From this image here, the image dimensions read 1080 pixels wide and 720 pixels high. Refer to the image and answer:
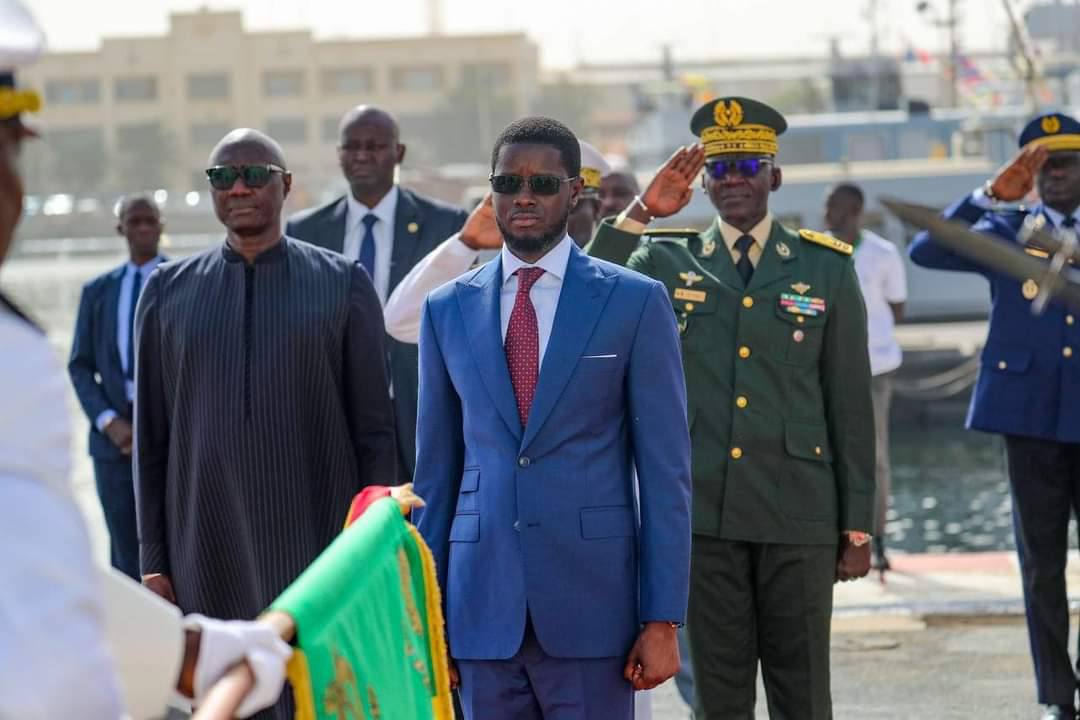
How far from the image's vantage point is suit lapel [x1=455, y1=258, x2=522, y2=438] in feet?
15.8

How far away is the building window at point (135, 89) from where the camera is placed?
128500 mm

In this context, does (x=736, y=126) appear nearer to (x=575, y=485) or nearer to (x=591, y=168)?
(x=591, y=168)

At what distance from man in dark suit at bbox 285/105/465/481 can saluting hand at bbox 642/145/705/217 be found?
1.93 meters

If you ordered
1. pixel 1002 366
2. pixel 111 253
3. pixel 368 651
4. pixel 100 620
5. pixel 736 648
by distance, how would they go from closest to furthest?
pixel 100 620
pixel 368 651
pixel 736 648
pixel 1002 366
pixel 111 253

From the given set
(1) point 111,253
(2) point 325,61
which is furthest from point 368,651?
(2) point 325,61

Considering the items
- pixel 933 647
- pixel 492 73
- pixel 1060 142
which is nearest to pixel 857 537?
pixel 1060 142

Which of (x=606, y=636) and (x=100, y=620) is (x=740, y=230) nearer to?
(x=606, y=636)

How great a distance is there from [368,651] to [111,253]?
3923 inches

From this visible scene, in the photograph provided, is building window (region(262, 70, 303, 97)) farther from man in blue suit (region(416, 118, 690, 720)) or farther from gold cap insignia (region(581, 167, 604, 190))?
man in blue suit (region(416, 118, 690, 720))

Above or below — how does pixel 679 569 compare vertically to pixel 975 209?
below

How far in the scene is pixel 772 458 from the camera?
6.18 meters

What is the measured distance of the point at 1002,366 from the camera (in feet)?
25.2

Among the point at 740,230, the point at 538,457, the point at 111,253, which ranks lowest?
the point at 111,253

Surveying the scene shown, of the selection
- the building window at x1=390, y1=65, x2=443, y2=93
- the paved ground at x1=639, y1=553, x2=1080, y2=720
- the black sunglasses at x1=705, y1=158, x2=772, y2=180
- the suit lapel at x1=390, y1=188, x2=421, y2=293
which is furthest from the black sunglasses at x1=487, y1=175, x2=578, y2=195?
the building window at x1=390, y1=65, x2=443, y2=93
